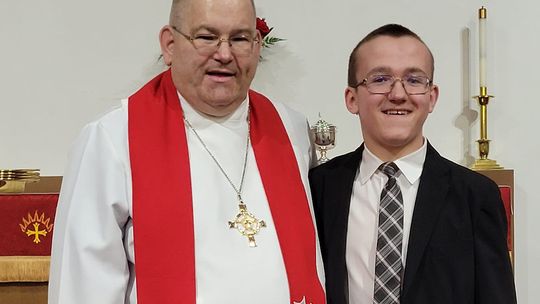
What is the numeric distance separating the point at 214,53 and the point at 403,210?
2.22 feet

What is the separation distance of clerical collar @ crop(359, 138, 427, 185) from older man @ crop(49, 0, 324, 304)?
225mm

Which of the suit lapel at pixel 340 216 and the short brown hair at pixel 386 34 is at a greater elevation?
the short brown hair at pixel 386 34

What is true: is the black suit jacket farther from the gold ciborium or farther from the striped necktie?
the gold ciborium

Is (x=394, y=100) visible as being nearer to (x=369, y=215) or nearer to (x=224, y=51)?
(x=369, y=215)

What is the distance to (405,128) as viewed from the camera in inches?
76.1

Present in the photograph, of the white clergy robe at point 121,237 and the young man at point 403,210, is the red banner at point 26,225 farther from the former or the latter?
the young man at point 403,210

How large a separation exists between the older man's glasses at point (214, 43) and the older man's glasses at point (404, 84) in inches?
14.5

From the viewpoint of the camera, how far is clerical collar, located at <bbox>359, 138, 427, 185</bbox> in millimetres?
1965

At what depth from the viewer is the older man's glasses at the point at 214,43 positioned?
6.23ft

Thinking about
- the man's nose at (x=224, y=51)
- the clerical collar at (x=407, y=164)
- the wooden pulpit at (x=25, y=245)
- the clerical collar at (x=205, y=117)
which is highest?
the man's nose at (x=224, y=51)

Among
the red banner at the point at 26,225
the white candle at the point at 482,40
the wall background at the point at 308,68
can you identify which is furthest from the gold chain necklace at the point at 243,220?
the white candle at the point at 482,40

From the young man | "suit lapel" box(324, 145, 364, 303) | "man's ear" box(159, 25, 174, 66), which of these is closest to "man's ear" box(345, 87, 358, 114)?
the young man

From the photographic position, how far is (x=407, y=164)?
1975mm

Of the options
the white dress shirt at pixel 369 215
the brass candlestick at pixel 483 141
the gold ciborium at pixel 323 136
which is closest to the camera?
the white dress shirt at pixel 369 215
